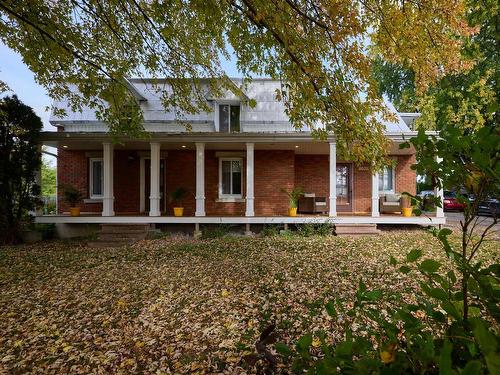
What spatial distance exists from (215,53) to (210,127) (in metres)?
5.53

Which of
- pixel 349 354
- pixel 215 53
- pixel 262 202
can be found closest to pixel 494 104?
pixel 349 354

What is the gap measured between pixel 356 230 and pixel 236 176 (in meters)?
5.64

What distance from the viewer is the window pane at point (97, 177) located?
14672mm

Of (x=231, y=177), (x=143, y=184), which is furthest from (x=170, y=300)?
Answer: (x=143, y=184)

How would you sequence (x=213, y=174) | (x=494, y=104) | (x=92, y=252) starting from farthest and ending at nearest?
(x=213, y=174)
(x=92, y=252)
(x=494, y=104)

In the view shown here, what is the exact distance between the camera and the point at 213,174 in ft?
47.7

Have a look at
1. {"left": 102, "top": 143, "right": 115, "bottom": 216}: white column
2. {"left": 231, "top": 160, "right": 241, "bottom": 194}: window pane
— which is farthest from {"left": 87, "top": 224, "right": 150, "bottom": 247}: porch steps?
{"left": 231, "top": 160, "right": 241, "bottom": 194}: window pane

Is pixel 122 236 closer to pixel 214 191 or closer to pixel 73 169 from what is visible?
pixel 214 191

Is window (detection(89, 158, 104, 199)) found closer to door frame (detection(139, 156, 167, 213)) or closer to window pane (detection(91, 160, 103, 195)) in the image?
window pane (detection(91, 160, 103, 195))

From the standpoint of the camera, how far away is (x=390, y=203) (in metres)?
13.8

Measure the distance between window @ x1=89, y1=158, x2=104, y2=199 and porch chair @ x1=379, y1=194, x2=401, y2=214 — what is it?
12.2 m

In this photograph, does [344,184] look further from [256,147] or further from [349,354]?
[349,354]

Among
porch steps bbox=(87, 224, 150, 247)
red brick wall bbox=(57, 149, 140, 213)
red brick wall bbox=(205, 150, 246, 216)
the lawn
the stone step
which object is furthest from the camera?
red brick wall bbox=(57, 149, 140, 213)

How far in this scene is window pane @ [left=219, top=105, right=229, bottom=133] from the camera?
600 inches
